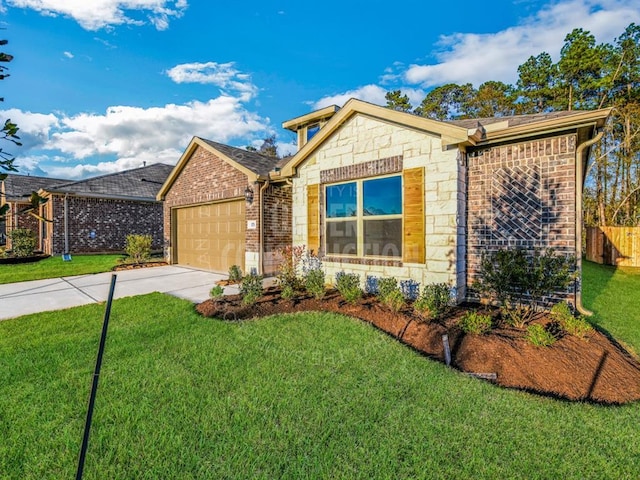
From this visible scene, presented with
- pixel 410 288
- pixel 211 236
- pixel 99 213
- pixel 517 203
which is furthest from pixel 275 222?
pixel 99 213

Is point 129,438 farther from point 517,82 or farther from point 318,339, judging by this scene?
point 517,82

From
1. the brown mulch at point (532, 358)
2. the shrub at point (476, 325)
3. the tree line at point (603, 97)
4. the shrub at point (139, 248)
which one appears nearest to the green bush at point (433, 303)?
the brown mulch at point (532, 358)

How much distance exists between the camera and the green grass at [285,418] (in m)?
2.22

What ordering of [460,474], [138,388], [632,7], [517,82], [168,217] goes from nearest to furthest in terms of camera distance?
1. [460,474]
2. [138,388]
3. [168,217]
4. [632,7]
5. [517,82]

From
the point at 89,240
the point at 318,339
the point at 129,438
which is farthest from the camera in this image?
the point at 89,240

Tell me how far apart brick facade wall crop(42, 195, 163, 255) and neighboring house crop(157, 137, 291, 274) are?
550 centimetres

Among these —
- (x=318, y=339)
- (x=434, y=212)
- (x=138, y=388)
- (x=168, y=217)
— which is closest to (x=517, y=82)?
(x=434, y=212)

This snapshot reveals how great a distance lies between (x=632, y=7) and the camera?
13.9 metres

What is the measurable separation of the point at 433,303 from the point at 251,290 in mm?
3319

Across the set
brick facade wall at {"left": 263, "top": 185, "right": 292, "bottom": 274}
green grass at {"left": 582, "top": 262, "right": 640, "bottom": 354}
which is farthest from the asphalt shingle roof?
green grass at {"left": 582, "top": 262, "right": 640, "bottom": 354}

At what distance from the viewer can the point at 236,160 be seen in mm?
9719

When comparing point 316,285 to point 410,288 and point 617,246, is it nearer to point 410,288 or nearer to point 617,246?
point 410,288

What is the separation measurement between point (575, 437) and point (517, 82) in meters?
25.5

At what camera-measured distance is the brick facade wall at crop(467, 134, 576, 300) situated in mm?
5195
